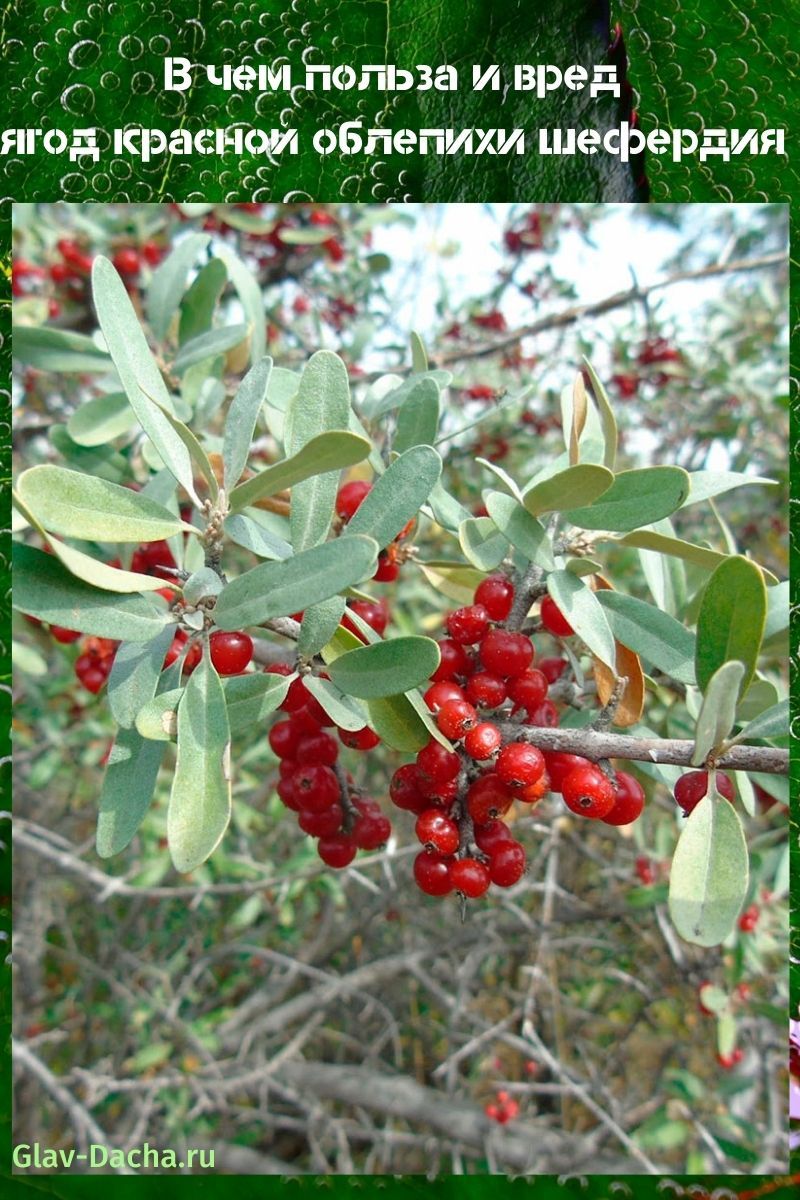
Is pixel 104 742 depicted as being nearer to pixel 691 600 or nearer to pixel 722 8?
pixel 691 600

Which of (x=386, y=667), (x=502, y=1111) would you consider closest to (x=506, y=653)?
(x=386, y=667)

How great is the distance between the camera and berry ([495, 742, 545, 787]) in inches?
24.0

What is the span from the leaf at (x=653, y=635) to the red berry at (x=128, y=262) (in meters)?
1.42

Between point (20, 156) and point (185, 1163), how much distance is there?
1.00 meters

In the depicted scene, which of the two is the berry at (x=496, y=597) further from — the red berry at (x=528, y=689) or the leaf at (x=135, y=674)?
the leaf at (x=135, y=674)

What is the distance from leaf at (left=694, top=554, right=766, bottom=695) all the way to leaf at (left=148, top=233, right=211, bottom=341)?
2.75ft

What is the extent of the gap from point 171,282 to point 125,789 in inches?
29.8

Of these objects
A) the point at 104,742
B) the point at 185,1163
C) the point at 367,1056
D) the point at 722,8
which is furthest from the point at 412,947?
the point at 722,8

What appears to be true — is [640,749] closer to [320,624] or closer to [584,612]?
[584,612]

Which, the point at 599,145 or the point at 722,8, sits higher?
the point at 722,8

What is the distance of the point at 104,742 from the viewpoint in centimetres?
187

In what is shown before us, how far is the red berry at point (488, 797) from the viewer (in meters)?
0.66

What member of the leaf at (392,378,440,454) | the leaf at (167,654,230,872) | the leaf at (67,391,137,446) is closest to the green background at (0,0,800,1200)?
the leaf at (67,391,137,446)

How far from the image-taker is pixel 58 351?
1.10 meters
